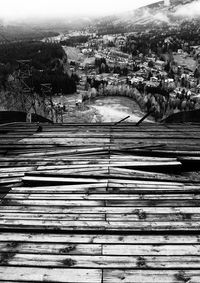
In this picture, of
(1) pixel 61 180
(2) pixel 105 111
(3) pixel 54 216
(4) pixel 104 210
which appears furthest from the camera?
(2) pixel 105 111

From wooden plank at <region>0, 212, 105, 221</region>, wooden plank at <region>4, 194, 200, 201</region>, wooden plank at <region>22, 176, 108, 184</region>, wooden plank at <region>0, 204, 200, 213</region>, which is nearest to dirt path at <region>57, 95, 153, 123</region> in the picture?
wooden plank at <region>22, 176, 108, 184</region>

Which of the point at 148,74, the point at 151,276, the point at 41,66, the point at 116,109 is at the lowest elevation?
the point at 116,109

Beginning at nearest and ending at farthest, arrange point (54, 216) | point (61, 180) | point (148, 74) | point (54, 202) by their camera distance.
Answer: point (54, 216), point (54, 202), point (61, 180), point (148, 74)

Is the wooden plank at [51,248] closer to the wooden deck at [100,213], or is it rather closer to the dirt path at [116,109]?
the wooden deck at [100,213]

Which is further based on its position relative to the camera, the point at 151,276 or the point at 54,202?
the point at 54,202

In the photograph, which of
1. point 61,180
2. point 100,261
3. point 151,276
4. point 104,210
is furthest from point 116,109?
point 151,276

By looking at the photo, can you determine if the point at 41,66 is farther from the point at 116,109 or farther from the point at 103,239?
the point at 103,239

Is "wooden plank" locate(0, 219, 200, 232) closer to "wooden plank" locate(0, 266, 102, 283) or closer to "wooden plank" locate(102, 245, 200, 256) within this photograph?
"wooden plank" locate(102, 245, 200, 256)

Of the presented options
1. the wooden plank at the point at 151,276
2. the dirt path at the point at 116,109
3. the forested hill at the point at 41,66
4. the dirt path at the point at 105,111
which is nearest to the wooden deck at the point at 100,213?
the wooden plank at the point at 151,276
